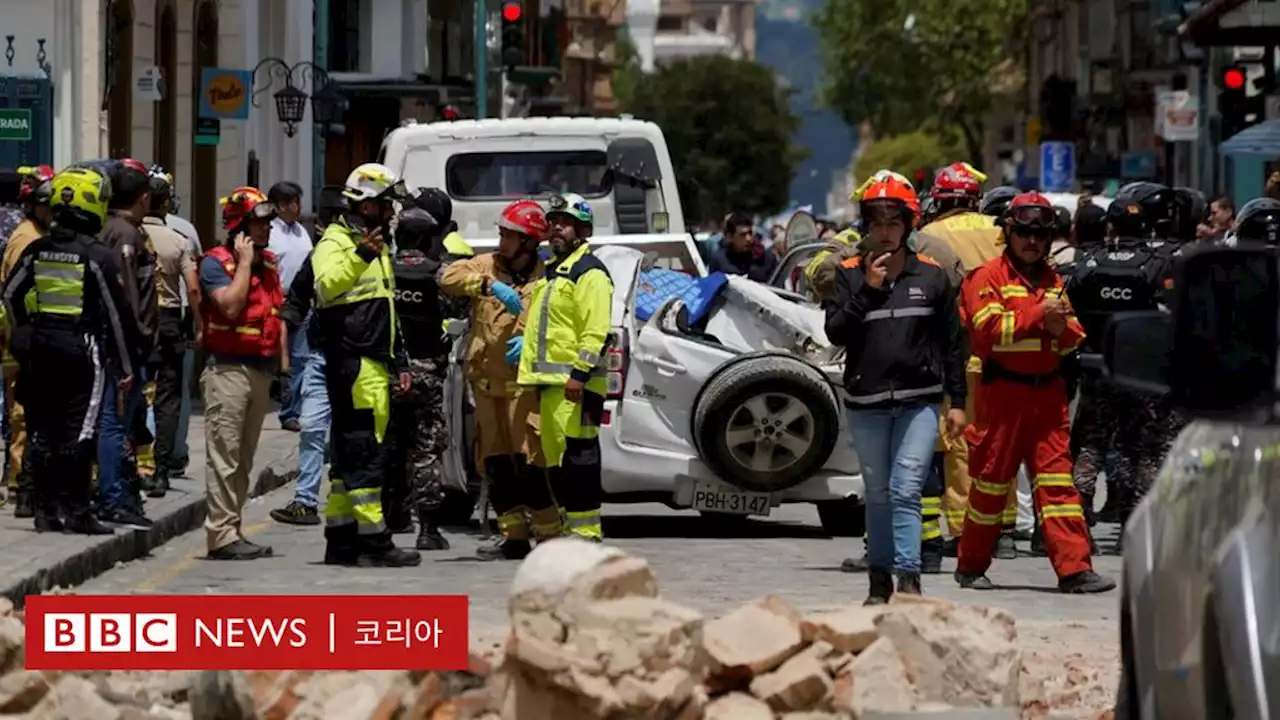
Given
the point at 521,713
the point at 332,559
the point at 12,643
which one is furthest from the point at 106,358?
the point at 521,713

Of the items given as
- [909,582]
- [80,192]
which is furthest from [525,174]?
[909,582]

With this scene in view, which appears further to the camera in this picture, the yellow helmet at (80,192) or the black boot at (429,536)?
the black boot at (429,536)

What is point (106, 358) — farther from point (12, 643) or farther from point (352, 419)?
point (12, 643)

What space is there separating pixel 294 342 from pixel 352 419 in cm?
707

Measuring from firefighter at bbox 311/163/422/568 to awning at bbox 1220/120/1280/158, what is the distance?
728 inches

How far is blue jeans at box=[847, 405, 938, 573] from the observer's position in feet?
42.9

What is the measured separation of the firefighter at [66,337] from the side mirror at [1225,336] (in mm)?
10166

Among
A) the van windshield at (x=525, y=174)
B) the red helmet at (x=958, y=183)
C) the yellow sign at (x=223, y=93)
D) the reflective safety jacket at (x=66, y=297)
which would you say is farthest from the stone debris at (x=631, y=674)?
the yellow sign at (x=223, y=93)

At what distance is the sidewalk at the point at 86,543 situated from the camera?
535 inches

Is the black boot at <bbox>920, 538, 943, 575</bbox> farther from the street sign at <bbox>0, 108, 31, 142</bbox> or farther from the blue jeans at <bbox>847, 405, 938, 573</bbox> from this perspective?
→ the street sign at <bbox>0, 108, 31, 142</bbox>

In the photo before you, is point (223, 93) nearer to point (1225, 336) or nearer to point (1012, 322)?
point (1012, 322)

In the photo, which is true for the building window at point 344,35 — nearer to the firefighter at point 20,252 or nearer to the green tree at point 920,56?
the firefighter at point 20,252

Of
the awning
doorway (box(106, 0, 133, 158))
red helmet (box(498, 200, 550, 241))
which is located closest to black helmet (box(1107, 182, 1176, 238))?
red helmet (box(498, 200, 550, 241))

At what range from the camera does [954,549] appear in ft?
53.7
